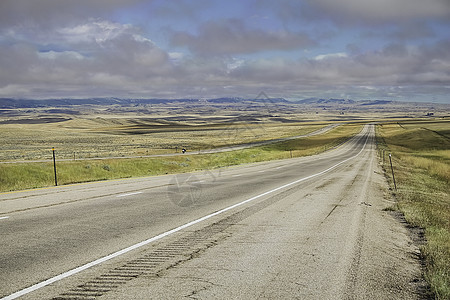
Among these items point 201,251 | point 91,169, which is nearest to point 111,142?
point 91,169

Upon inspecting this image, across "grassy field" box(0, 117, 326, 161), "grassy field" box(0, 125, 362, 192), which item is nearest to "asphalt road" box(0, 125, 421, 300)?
"grassy field" box(0, 117, 326, 161)

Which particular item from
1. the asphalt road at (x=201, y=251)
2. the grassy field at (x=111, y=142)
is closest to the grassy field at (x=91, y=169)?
the grassy field at (x=111, y=142)

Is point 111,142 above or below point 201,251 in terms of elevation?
below

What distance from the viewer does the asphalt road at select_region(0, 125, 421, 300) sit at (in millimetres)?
5289

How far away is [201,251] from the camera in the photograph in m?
7.03

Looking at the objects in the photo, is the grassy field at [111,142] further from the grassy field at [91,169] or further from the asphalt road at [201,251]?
the asphalt road at [201,251]

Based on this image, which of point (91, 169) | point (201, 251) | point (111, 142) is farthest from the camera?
point (111, 142)

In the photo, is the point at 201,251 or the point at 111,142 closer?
the point at 201,251

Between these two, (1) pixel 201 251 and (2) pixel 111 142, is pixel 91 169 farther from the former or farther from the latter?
(2) pixel 111 142

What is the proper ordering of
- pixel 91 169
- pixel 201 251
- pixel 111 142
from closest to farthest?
1. pixel 201 251
2. pixel 91 169
3. pixel 111 142

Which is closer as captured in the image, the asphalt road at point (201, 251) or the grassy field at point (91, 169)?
the asphalt road at point (201, 251)

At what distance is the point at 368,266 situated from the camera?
6402 millimetres

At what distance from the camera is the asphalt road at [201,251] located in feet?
17.4

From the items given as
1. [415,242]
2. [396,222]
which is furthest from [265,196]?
[415,242]
